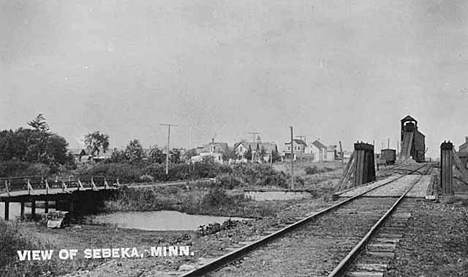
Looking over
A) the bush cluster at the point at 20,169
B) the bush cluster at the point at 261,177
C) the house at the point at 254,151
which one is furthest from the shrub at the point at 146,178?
the house at the point at 254,151

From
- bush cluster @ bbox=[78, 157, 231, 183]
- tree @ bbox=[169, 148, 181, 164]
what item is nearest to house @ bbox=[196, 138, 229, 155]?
tree @ bbox=[169, 148, 181, 164]

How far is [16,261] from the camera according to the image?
12.1 m

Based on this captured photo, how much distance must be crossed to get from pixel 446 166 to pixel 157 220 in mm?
17507

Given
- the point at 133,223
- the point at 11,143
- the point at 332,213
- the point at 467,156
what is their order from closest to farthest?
the point at 332,213, the point at 133,223, the point at 467,156, the point at 11,143

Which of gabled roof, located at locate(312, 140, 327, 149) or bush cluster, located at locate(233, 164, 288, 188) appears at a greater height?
gabled roof, located at locate(312, 140, 327, 149)

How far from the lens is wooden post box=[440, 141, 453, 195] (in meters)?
23.4

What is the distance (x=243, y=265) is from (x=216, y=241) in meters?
2.84

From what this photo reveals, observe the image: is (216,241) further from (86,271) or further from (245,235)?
(86,271)

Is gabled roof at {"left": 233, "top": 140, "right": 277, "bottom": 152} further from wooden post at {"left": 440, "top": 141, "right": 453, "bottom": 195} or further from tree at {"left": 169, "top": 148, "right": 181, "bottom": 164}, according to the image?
wooden post at {"left": 440, "top": 141, "right": 453, "bottom": 195}

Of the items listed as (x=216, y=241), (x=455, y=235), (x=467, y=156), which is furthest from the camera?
(x=467, y=156)

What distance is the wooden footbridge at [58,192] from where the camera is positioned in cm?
3300

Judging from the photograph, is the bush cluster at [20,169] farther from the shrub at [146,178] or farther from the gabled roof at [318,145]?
the gabled roof at [318,145]

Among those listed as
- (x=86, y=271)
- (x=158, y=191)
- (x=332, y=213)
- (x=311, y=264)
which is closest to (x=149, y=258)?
(x=86, y=271)

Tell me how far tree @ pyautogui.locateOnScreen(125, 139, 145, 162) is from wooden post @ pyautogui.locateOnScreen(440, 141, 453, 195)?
60.6 metres
